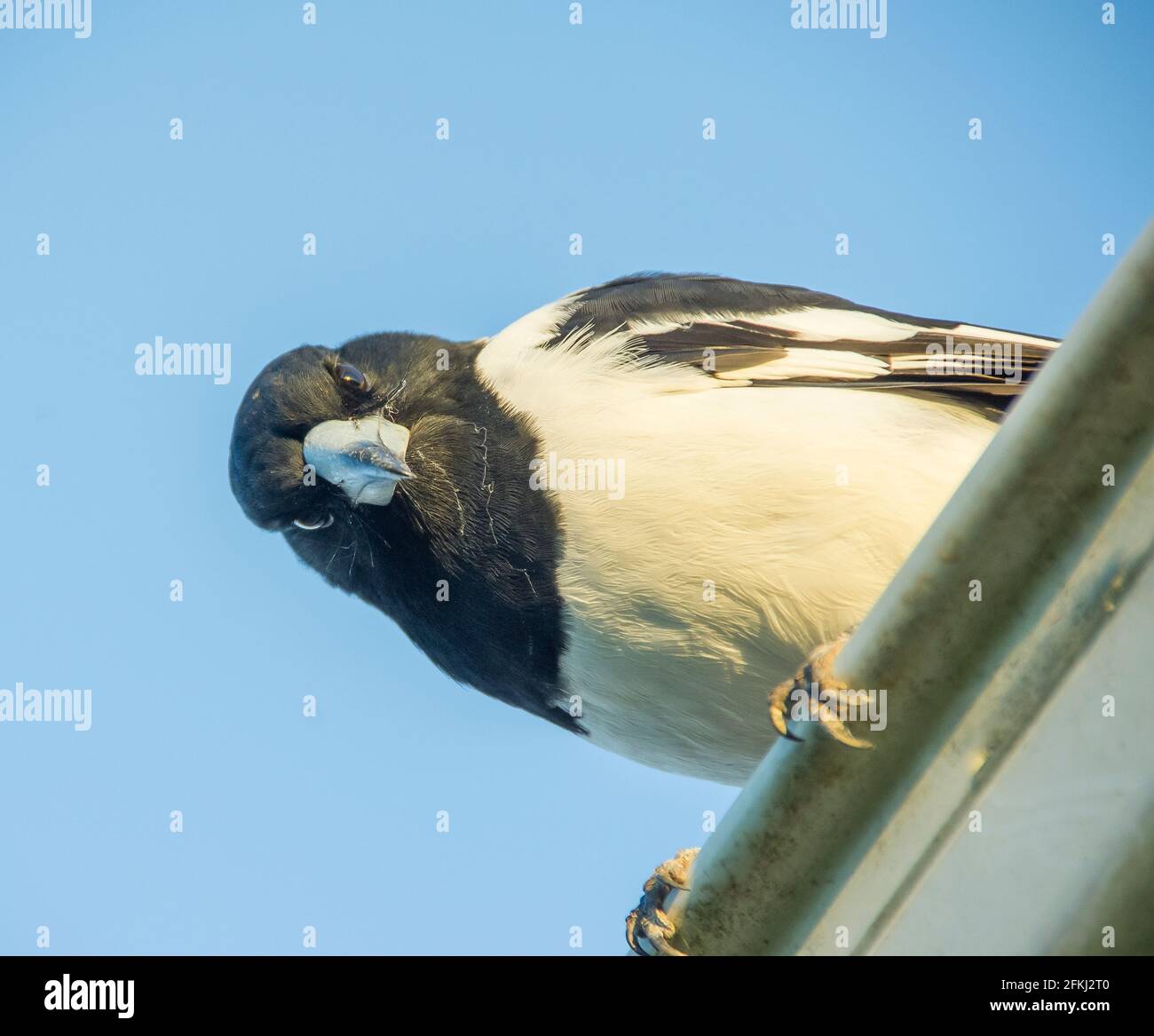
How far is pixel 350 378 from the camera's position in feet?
15.5

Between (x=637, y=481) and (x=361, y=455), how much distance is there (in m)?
1.06

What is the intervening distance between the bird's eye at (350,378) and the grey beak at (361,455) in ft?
0.45

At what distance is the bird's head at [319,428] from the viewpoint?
14.8 ft

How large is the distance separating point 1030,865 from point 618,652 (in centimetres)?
254

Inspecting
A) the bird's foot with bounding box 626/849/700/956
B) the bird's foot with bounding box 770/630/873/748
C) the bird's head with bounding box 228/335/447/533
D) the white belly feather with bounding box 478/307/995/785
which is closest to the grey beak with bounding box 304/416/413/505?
the bird's head with bounding box 228/335/447/533

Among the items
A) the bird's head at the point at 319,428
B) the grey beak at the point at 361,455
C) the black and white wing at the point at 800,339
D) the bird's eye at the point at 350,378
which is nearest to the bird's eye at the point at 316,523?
the bird's head at the point at 319,428

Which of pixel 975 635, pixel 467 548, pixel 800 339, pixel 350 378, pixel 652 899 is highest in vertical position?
pixel 800 339

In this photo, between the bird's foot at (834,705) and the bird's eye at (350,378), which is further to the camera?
the bird's eye at (350,378)

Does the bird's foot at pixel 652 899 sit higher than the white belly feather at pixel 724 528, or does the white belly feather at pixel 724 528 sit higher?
the white belly feather at pixel 724 528

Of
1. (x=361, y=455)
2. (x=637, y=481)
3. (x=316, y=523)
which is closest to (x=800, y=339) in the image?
(x=637, y=481)

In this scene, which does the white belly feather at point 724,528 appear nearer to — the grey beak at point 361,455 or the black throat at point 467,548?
the black throat at point 467,548

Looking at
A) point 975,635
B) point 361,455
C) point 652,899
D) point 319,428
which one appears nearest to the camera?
point 975,635

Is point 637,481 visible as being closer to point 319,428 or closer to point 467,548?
point 467,548
